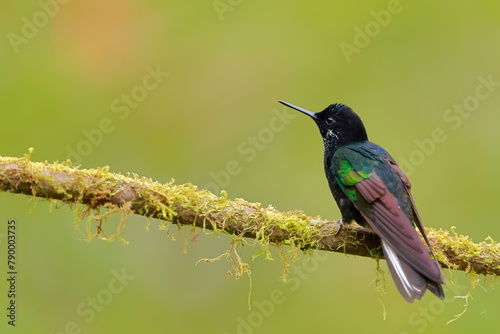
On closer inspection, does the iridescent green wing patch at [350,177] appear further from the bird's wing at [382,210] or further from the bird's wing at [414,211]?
the bird's wing at [414,211]

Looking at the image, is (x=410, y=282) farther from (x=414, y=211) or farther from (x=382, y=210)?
(x=414, y=211)

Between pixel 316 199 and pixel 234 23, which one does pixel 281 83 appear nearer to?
pixel 234 23

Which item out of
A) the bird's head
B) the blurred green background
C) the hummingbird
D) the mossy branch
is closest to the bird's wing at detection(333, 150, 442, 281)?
the hummingbird

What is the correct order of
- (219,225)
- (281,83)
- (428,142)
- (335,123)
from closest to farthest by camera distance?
(219,225)
(335,123)
(428,142)
(281,83)

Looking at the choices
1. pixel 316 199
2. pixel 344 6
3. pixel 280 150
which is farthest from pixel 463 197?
pixel 344 6

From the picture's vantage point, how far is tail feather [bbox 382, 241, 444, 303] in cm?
368

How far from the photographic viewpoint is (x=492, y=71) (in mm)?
8562

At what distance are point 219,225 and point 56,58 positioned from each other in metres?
4.92

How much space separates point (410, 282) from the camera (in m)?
3.74

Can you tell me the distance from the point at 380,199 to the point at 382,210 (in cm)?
9

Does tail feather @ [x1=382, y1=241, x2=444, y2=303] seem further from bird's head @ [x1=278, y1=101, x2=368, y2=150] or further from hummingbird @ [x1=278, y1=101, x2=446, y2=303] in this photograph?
bird's head @ [x1=278, y1=101, x2=368, y2=150]

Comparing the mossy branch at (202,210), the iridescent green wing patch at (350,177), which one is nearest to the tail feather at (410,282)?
the mossy branch at (202,210)

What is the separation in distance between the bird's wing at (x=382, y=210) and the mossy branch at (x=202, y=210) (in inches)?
6.4

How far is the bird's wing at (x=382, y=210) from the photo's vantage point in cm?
A: 379
